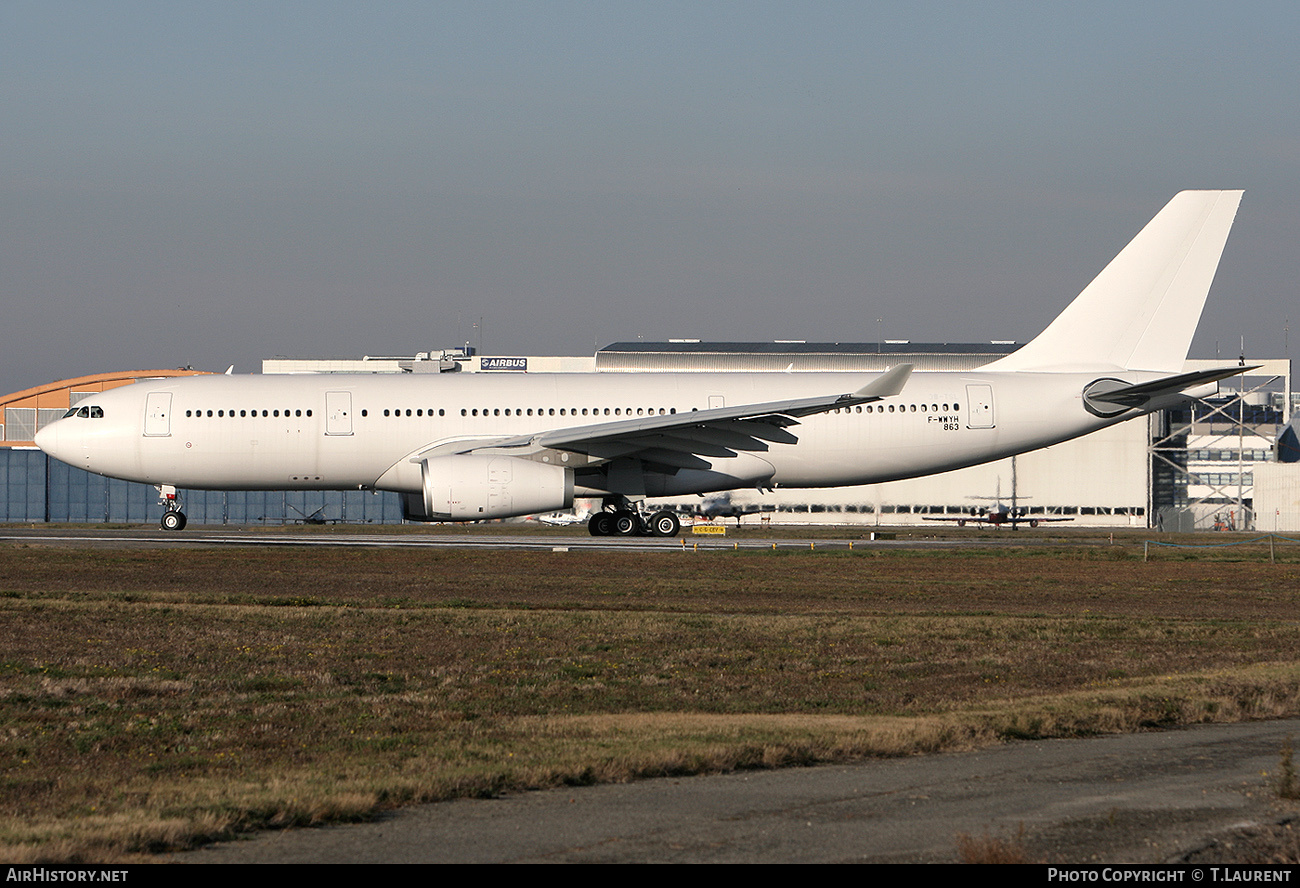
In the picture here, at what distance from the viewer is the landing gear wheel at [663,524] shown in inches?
1321

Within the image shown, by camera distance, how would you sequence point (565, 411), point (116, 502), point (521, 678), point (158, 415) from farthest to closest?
point (116, 502), point (565, 411), point (158, 415), point (521, 678)

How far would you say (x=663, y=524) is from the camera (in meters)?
33.6

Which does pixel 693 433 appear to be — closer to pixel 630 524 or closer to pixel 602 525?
pixel 630 524

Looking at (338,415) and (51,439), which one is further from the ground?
(338,415)

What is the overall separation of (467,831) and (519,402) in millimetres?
26430

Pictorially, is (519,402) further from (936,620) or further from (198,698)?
(198,698)

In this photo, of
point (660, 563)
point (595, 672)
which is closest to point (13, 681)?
point (595, 672)

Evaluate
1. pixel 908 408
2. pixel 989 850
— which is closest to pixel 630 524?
pixel 908 408

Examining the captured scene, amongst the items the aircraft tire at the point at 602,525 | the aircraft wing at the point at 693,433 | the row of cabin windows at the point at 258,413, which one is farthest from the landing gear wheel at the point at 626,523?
the row of cabin windows at the point at 258,413

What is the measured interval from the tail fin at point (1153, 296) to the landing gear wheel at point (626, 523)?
37.1 ft

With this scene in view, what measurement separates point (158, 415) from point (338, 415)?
448cm

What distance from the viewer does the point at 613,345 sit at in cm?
7250

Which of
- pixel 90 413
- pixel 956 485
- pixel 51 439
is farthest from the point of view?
pixel 956 485

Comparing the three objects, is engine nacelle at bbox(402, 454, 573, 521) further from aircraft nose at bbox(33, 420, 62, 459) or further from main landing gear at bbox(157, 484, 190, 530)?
aircraft nose at bbox(33, 420, 62, 459)
